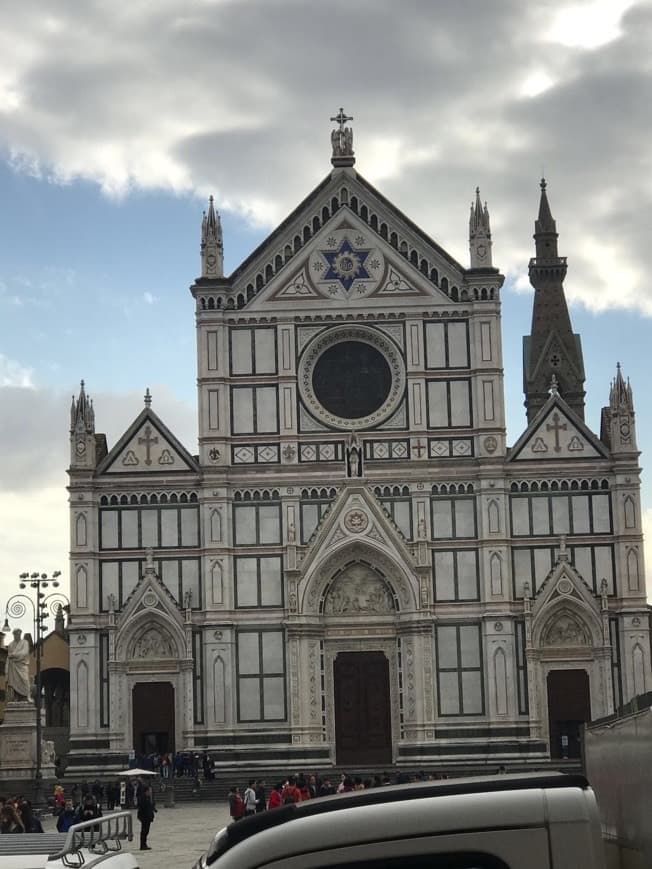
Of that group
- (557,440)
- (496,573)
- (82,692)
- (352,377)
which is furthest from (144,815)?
(557,440)

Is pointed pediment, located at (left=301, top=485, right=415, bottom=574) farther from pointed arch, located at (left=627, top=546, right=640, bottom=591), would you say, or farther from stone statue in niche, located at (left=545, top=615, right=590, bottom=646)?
pointed arch, located at (left=627, top=546, right=640, bottom=591)

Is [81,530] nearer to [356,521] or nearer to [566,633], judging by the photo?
[356,521]

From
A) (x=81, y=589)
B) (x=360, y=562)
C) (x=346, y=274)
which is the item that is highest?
(x=346, y=274)

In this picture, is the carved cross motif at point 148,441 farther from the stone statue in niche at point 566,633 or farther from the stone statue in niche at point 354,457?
the stone statue in niche at point 566,633

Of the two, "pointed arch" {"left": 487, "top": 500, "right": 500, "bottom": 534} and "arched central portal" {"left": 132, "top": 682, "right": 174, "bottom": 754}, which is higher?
"pointed arch" {"left": 487, "top": 500, "right": 500, "bottom": 534}

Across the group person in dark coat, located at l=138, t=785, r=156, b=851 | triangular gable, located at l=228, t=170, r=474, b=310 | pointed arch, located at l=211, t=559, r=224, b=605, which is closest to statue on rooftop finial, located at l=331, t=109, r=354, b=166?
triangular gable, located at l=228, t=170, r=474, b=310

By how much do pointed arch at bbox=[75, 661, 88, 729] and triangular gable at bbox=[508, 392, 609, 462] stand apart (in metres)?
14.3

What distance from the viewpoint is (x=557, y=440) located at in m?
48.9

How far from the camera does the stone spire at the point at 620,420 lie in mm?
48906

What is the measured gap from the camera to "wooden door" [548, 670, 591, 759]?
47.7 metres

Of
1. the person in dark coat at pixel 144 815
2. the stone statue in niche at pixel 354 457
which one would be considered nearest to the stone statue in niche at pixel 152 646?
the stone statue in niche at pixel 354 457

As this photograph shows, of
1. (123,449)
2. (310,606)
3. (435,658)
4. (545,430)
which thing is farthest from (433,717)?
(123,449)

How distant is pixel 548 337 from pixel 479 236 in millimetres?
31092

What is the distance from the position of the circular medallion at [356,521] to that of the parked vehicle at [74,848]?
42606mm
